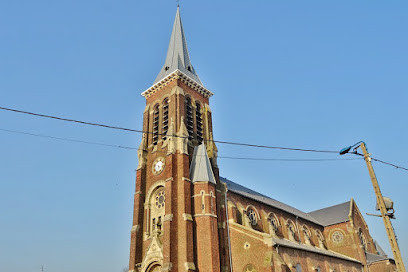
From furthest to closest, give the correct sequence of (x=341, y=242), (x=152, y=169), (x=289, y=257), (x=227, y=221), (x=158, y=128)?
(x=341, y=242), (x=158, y=128), (x=152, y=169), (x=227, y=221), (x=289, y=257)

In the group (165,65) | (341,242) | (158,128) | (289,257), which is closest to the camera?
(289,257)

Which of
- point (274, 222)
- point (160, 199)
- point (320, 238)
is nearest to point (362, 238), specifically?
point (320, 238)

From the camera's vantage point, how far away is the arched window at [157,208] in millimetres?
34438

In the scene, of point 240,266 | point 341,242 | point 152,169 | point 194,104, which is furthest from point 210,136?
point 341,242

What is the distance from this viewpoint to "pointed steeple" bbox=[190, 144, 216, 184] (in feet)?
112

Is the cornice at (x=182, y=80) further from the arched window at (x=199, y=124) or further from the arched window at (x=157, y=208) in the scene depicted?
the arched window at (x=157, y=208)

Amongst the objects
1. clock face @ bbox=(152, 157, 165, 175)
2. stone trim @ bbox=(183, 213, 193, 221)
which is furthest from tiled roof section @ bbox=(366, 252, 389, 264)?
clock face @ bbox=(152, 157, 165, 175)

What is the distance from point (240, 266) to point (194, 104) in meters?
19.1

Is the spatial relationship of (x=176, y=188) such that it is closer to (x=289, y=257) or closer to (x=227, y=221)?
(x=227, y=221)

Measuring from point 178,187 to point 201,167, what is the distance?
10.8ft

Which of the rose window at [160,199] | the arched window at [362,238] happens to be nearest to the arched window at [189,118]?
the rose window at [160,199]

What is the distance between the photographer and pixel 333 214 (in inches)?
2227

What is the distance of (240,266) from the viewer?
31.3m

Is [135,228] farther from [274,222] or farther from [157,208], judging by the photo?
[274,222]
